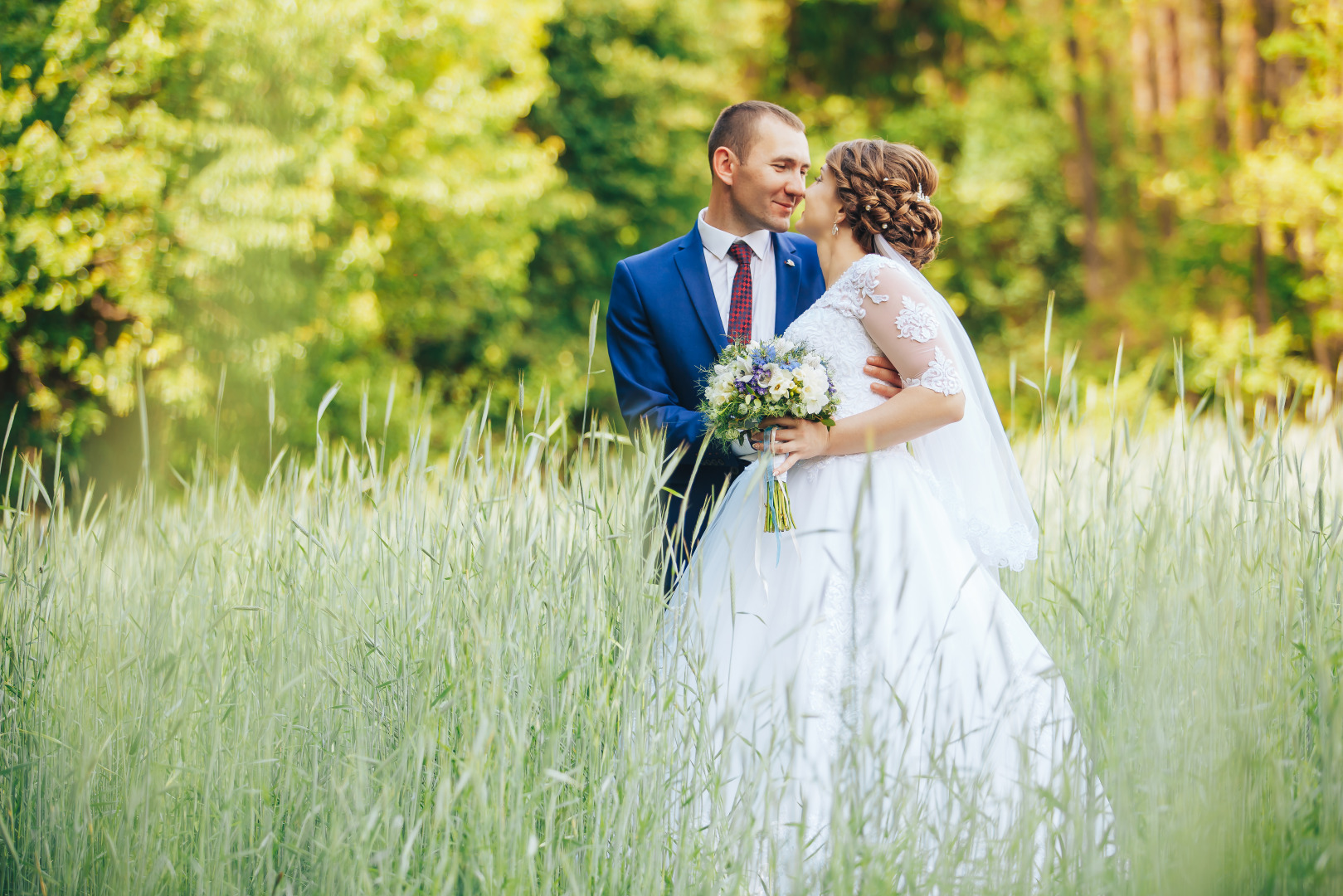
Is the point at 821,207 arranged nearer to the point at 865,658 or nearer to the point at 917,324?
the point at 917,324

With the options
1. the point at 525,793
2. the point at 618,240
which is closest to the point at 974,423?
the point at 525,793

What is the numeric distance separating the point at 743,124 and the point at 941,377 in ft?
3.85

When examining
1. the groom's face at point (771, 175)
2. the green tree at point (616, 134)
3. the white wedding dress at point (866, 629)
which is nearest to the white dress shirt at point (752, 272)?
the groom's face at point (771, 175)

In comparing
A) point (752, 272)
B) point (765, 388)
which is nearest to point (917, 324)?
point (765, 388)

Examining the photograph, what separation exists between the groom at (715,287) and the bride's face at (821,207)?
0.15 m

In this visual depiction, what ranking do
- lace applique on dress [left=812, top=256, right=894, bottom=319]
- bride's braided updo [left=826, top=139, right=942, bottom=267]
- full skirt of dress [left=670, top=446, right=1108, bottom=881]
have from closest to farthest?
full skirt of dress [left=670, top=446, right=1108, bottom=881] → lace applique on dress [left=812, top=256, right=894, bottom=319] → bride's braided updo [left=826, top=139, right=942, bottom=267]

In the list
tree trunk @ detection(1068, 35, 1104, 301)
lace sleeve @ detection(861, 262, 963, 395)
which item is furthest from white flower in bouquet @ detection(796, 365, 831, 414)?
tree trunk @ detection(1068, 35, 1104, 301)

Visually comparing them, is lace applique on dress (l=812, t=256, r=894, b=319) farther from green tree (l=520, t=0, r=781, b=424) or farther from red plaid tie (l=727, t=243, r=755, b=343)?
green tree (l=520, t=0, r=781, b=424)

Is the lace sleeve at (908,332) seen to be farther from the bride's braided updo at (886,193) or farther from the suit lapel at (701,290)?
the suit lapel at (701,290)

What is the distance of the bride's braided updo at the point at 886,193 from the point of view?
2795 mm

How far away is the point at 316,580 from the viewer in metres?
2.61

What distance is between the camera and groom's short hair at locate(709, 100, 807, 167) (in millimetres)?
3094

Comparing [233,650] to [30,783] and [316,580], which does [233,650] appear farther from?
[30,783]

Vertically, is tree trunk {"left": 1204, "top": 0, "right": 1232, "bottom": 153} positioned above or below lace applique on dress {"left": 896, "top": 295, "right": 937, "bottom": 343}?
above
